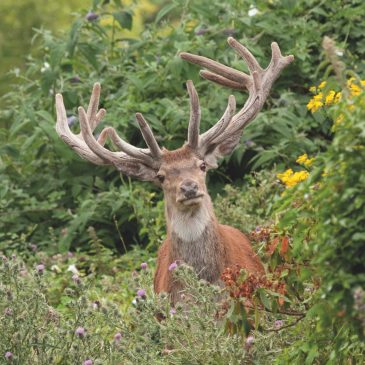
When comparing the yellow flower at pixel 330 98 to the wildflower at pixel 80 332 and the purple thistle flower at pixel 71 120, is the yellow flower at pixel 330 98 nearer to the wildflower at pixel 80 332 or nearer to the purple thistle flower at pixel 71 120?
the wildflower at pixel 80 332

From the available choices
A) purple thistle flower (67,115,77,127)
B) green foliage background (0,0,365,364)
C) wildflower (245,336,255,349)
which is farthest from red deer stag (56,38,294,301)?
purple thistle flower (67,115,77,127)

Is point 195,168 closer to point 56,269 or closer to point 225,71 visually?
point 225,71

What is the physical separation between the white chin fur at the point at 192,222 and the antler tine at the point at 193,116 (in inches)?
14.3

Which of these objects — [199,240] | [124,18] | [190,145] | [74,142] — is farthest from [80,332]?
[124,18]

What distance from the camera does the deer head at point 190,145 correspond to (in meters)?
7.27

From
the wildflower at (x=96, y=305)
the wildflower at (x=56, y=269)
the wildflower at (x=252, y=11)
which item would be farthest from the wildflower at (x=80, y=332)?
the wildflower at (x=252, y=11)

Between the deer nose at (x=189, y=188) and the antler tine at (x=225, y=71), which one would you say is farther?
the antler tine at (x=225, y=71)

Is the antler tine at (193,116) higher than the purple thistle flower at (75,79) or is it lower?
higher

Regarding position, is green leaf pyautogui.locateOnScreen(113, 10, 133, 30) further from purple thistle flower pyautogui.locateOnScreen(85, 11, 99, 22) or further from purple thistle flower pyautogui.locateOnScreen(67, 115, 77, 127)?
purple thistle flower pyautogui.locateOnScreen(67, 115, 77, 127)

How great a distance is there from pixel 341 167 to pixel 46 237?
585cm

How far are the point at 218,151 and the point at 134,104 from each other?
9.12ft

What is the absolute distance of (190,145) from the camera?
24.6 feet

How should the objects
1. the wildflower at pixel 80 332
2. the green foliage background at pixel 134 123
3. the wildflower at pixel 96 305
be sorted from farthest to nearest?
the green foliage background at pixel 134 123, the wildflower at pixel 96 305, the wildflower at pixel 80 332

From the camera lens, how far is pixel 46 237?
1030 centimetres
